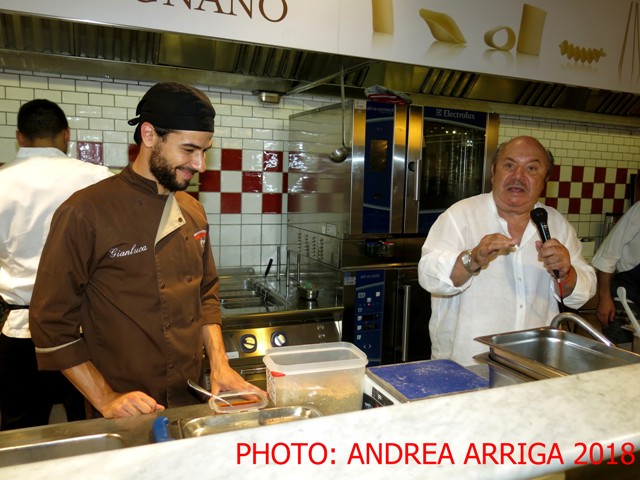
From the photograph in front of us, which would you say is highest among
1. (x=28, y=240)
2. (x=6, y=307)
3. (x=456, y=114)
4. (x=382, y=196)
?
(x=456, y=114)

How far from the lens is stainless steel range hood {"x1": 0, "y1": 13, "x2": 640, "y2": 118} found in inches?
114

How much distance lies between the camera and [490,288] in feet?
7.42

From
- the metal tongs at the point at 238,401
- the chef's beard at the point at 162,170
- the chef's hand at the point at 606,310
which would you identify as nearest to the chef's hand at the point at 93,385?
the metal tongs at the point at 238,401

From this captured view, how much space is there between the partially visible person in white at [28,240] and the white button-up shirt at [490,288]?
1.75 metres

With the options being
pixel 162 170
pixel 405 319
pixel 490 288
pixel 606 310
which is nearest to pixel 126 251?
pixel 162 170

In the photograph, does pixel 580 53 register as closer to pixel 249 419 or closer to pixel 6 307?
pixel 249 419

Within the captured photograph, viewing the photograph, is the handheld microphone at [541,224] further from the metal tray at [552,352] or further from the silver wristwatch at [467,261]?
the metal tray at [552,352]

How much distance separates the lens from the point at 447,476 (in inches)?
30.8

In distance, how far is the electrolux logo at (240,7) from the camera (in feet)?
7.34

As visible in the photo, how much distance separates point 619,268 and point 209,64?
329 cm

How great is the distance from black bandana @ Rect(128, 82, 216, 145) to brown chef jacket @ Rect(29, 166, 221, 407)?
9.3 inches

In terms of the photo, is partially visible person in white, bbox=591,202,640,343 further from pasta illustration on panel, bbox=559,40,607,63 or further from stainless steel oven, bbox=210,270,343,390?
stainless steel oven, bbox=210,270,343,390

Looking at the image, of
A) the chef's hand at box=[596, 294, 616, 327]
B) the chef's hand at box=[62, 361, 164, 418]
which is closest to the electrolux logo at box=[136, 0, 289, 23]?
the chef's hand at box=[62, 361, 164, 418]

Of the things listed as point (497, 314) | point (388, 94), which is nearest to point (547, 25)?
point (388, 94)
